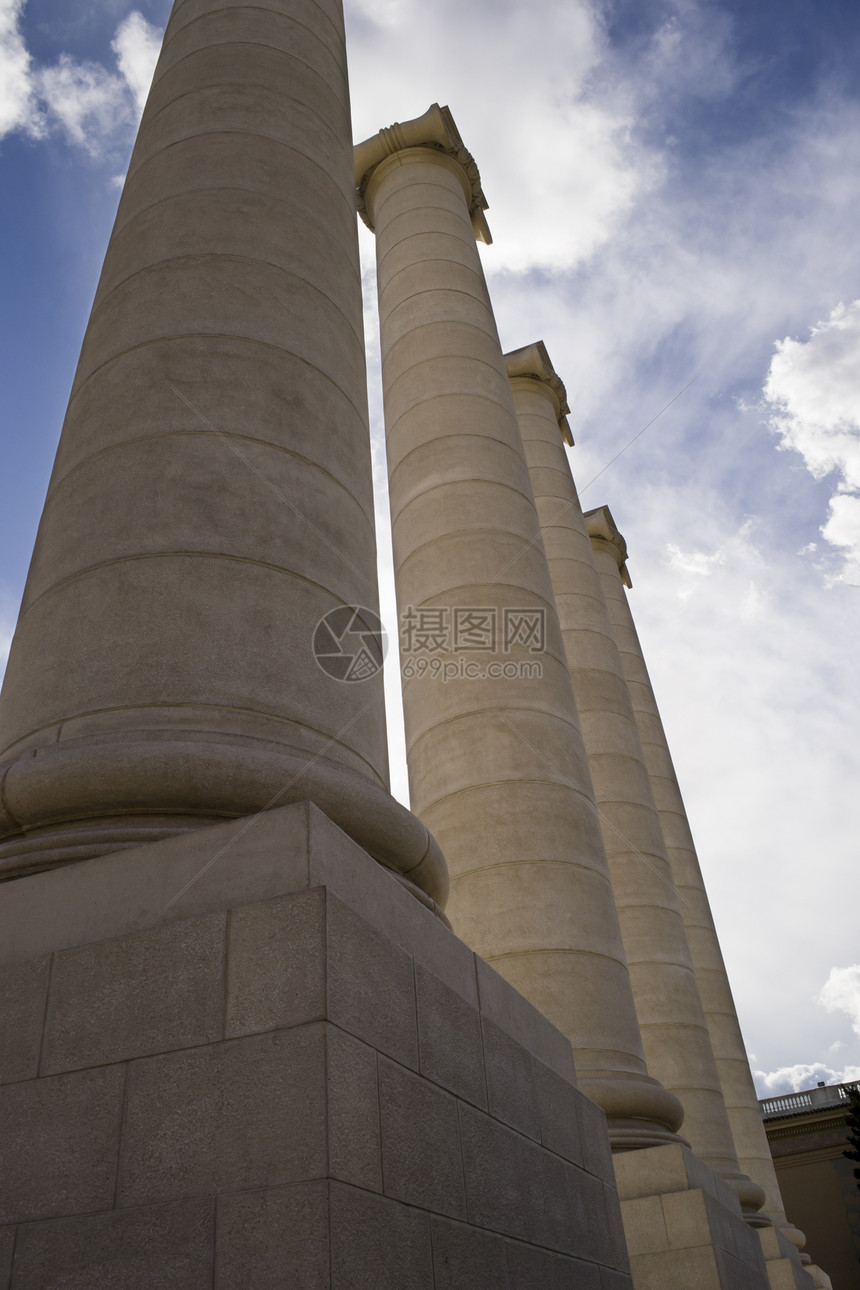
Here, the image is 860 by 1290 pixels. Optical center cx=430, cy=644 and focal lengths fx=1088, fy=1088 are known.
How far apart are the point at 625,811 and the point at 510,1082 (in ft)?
225

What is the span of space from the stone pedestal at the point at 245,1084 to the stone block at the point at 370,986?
1.7 inches

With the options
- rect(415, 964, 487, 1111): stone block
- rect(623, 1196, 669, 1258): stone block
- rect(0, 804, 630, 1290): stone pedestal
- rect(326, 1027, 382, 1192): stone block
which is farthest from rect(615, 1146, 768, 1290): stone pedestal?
rect(326, 1027, 382, 1192): stone block

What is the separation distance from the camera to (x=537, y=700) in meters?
53.2

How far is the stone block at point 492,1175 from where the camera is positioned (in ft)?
58.0

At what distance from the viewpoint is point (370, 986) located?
1596 cm

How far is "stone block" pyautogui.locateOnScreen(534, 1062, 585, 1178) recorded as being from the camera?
74.2ft

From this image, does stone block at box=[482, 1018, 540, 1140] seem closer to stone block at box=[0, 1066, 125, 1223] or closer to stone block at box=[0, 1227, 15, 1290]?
stone block at box=[0, 1066, 125, 1223]

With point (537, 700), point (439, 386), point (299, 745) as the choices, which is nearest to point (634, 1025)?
point (537, 700)

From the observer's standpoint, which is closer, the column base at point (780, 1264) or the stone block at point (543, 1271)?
the stone block at point (543, 1271)

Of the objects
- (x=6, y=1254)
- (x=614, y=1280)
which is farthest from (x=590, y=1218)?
(x=6, y=1254)

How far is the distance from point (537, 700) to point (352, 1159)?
131 feet

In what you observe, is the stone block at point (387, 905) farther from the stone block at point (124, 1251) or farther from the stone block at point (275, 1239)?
the stone block at point (124, 1251)

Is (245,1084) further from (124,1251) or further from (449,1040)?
(449,1040)

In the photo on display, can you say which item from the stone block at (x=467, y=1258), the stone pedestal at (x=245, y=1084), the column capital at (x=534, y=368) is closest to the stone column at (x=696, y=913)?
the column capital at (x=534, y=368)
